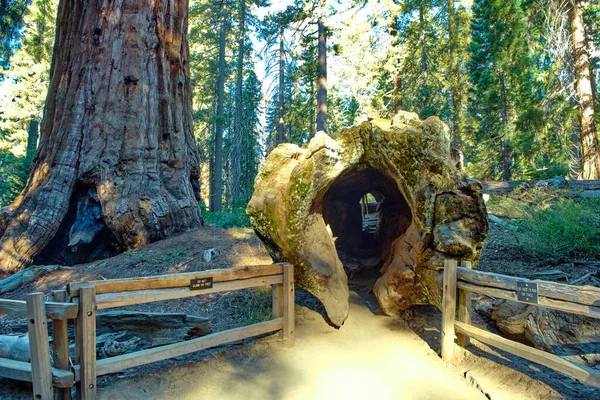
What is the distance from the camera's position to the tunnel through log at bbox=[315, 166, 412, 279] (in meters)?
7.20

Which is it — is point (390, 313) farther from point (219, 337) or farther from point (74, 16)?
point (74, 16)

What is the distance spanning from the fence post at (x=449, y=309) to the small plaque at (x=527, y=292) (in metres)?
0.90

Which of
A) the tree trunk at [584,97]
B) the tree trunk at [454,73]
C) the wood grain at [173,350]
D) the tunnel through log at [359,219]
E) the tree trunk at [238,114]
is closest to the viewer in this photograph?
the wood grain at [173,350]

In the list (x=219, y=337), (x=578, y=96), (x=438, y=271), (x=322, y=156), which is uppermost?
(x=578, y=96)

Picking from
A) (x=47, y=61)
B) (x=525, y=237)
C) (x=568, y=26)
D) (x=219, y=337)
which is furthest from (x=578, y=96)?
(x=47, y=61)

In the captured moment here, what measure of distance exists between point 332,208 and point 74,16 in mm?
8334

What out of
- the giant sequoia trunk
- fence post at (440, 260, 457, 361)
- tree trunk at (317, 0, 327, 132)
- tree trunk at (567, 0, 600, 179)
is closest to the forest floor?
fence post at (440, 260, 457, 361)

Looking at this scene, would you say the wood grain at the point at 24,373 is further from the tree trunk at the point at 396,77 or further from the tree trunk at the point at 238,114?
the tree trunk at the point at 238,114

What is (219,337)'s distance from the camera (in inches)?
166

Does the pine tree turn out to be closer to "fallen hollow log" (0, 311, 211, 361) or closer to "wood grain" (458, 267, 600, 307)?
"wood grain" (458, 267, 600, 307)

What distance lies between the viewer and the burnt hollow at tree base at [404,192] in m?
4.96

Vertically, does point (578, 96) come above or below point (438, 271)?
above

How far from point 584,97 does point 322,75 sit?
9.35 m

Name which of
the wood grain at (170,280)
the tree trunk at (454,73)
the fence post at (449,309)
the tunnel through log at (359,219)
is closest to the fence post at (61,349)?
the wood grain at (170,280)
